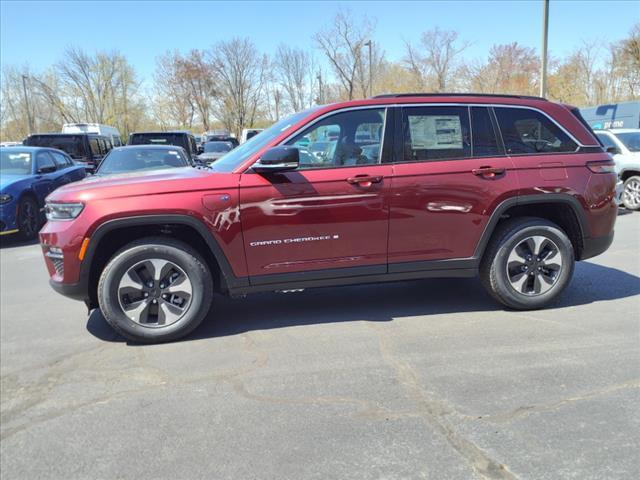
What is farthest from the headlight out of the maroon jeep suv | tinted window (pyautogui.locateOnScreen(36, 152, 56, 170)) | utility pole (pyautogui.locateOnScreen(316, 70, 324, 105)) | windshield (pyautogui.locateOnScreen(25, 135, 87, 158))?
utility pole (pyautogui.locateOnScreen(316, 70, 324, 105))

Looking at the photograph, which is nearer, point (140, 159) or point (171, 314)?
point (171, 314)

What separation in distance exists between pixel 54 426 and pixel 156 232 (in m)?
1.67

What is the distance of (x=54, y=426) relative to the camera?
295 cm

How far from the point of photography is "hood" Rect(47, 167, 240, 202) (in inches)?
154

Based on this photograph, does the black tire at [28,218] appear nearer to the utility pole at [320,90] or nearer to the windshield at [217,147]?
the windshield at [217,147]

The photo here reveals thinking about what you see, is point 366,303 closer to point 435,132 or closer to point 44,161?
point 435,132

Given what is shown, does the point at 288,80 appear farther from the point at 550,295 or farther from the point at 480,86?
the point at 550,295

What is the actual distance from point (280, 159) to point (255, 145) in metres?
0.60

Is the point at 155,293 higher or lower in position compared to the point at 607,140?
lower

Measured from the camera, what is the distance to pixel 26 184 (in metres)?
9.02

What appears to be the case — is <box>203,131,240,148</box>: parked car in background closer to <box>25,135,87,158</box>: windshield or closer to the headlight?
<box>25,135,87,158</box>: windshield

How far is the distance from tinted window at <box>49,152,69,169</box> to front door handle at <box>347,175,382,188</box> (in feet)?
28.5

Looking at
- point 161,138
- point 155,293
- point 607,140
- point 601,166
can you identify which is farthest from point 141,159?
point 607,140

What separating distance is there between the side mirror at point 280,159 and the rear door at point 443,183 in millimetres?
871
